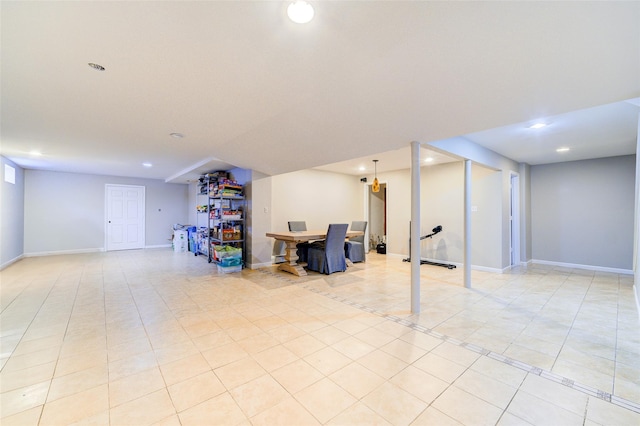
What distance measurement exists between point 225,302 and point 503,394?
10.4 ft

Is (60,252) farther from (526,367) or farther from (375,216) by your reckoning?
(526,367)

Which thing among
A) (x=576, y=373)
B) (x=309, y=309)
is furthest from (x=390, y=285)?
(x=576, y=373)

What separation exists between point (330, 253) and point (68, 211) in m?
7.90

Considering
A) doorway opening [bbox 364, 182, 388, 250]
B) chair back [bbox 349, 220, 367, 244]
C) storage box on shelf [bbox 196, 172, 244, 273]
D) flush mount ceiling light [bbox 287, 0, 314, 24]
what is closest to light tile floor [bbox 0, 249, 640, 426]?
storage box on shelf [bbox 196, 172, 244, 273]

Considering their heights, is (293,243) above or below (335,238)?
below

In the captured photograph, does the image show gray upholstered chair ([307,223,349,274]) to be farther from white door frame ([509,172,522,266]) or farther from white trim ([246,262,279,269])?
white door frame ([509,172,522,266])

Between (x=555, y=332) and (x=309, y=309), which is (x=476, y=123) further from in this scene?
(x=309, y=309)

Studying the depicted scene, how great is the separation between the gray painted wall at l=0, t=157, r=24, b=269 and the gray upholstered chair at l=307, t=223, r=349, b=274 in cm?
644

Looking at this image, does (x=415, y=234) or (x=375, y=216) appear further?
(x=375, y=216)

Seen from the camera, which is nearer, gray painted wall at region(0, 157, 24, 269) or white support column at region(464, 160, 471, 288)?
white support column at region(464, 160, 471, 288)

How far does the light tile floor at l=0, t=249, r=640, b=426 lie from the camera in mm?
1621

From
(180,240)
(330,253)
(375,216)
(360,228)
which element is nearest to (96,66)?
(330,253)

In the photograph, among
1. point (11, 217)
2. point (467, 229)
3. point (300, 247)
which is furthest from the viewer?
point (300, 247)

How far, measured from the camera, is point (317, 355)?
2246 mm
